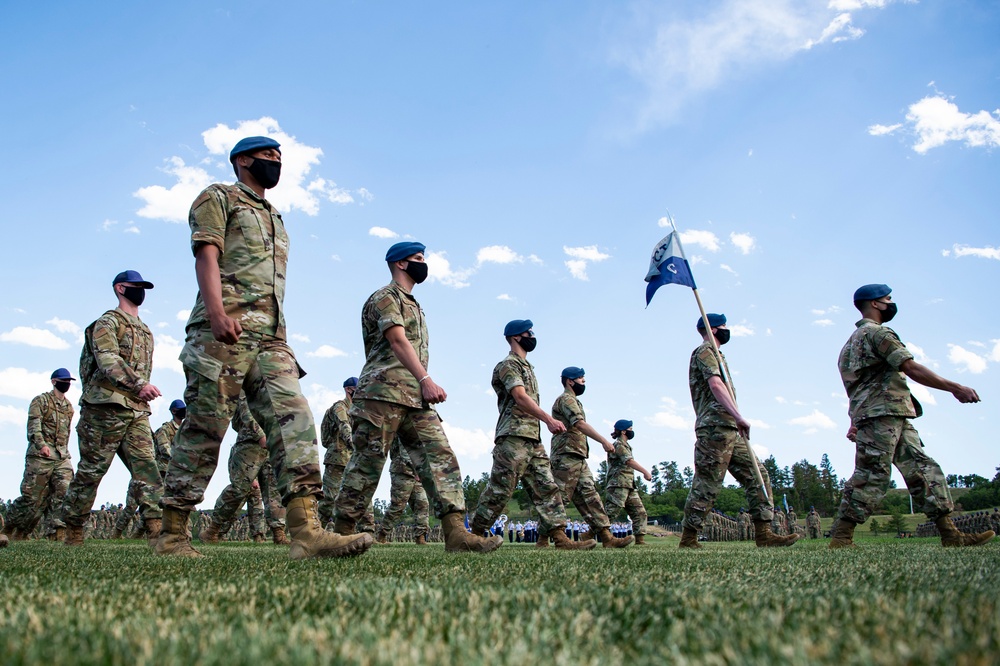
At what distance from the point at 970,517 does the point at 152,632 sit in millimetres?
29725

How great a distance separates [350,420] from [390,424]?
1220mm

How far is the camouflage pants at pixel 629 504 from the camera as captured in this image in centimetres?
1423

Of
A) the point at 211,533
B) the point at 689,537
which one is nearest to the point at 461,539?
the point at 689,537

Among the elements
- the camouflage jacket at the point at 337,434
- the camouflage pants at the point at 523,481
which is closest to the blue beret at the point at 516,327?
the camouflage pants at the point at 523,481

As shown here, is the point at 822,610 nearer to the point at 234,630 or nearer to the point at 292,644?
the point at 292,644

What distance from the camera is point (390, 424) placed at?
5.71 metres

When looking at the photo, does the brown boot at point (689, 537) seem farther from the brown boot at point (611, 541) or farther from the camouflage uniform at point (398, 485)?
the camouflage uniform at point (398, 485)

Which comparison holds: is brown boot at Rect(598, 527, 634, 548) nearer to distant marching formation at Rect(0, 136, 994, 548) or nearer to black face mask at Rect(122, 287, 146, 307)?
distant marching formation at Rect(0, 136, 994, 548)

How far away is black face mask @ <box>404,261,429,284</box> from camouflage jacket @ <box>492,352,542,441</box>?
258cm

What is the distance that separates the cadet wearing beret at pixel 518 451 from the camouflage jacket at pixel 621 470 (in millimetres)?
5896

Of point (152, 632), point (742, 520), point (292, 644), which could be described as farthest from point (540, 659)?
point (742, 520)

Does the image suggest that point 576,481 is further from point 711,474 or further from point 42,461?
point 42,461

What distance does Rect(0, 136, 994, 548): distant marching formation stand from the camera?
4.58 meters

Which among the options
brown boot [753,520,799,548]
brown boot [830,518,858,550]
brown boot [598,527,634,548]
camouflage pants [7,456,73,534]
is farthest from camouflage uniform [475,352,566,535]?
camouflage pants [7,456,73,534]
